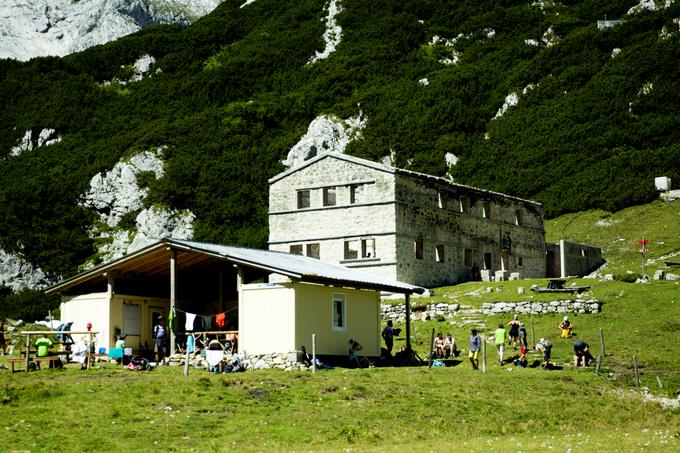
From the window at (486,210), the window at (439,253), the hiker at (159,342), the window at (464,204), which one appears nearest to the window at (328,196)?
the window at (439,253)

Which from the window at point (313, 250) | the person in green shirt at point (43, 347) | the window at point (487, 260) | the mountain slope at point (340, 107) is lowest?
the person in green shirt at point (43, 347)

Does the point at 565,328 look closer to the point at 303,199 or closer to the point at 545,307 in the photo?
the point at 545,307

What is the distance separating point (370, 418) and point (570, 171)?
67135 millimetres

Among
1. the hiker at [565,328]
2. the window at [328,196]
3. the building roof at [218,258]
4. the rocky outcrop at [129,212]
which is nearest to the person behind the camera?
the building roof at [218,258]

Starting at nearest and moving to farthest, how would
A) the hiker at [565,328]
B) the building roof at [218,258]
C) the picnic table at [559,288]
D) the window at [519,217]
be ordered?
1. the building roof at [218,258]
2. the hiker at [565,328]
3. the picnic table at [559,288]
4. the window at [519,217]

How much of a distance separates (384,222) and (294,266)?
81.5 feet

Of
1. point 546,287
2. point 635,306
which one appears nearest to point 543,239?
point 546,287

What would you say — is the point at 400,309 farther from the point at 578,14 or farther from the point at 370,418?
the point at 578,14

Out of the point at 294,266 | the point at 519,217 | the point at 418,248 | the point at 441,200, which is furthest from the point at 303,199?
the point at 294,266

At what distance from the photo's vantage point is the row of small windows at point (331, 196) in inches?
2532

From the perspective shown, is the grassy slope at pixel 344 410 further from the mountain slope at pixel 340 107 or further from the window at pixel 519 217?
the mountain slope at pixel 340 107

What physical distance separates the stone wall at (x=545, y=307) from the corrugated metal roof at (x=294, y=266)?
781 cm

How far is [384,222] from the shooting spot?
62.4m

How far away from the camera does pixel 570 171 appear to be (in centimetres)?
8900
